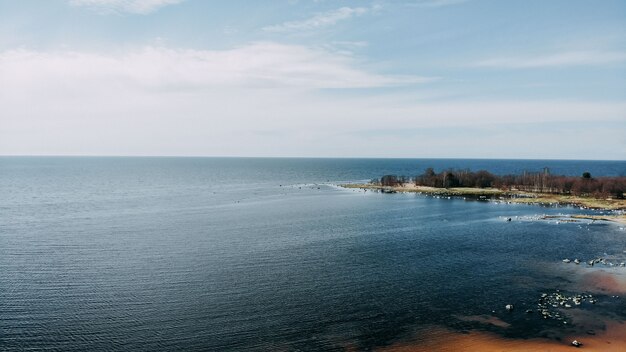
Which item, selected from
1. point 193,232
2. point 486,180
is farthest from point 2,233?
point 486,180

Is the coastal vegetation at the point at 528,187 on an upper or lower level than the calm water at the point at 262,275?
upper

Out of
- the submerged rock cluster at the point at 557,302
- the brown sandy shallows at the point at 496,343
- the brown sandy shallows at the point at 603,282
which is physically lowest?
the brown sandy shallows at the point at 496,343

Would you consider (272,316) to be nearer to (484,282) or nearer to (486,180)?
(484,282)

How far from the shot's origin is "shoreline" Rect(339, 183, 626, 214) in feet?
379

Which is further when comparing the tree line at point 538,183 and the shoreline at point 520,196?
the tree line at point 538,183

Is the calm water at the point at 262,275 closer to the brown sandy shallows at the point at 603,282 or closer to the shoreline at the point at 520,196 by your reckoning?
the brown sandy shallows at the point at 603,282

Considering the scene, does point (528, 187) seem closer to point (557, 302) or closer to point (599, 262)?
point (599, 262)

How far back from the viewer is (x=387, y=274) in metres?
52.3

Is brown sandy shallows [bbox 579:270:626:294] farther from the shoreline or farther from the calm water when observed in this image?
the shoreline

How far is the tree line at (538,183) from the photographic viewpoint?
436 ft

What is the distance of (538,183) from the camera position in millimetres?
154000

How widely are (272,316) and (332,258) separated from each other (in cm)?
2109

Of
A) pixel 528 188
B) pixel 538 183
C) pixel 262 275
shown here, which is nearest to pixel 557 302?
pixel 262 275

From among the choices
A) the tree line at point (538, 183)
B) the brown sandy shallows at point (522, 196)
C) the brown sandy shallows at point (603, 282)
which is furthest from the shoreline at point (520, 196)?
the brown sandy shallows at point (603, 282)
